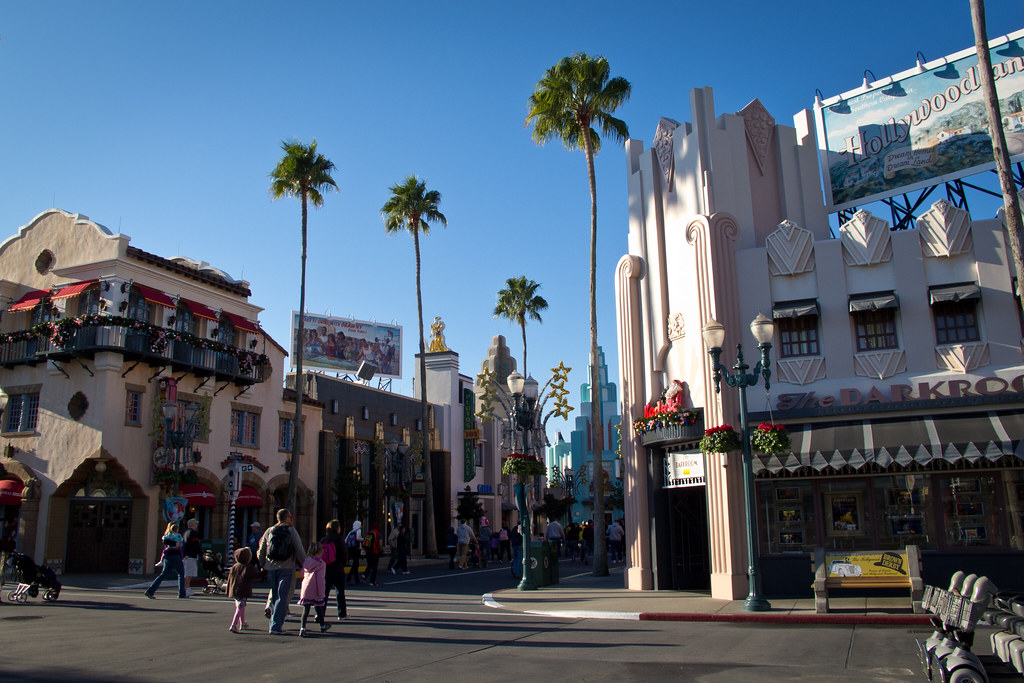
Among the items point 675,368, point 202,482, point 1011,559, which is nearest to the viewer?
point 1011,559

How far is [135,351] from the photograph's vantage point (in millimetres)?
28562

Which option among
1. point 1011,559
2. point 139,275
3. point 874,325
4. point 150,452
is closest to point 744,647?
point 1011,559

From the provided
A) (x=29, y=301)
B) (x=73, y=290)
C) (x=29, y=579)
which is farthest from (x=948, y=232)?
(x=29, y=301)

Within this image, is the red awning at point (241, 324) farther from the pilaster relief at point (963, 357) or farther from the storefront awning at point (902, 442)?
the pilaster relief at point (963, 357)

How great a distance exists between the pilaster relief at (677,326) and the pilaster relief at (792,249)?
7.95 ft

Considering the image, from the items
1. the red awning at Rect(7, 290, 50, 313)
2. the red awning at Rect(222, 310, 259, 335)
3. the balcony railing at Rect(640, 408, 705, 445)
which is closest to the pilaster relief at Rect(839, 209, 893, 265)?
the balcony railing at Rect(640, 408, 705, 445)

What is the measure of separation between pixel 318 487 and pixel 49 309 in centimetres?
1405

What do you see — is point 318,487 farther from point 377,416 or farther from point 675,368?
point 675,368

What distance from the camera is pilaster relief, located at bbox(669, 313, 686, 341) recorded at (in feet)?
64.1

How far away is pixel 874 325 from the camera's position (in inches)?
703

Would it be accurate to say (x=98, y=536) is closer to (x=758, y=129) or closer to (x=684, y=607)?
(x=684, y=607)

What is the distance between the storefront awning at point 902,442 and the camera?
15.7m

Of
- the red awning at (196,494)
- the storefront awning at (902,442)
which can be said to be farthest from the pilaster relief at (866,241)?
the red awning at (196,494)

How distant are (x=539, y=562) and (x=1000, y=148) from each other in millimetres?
13613
